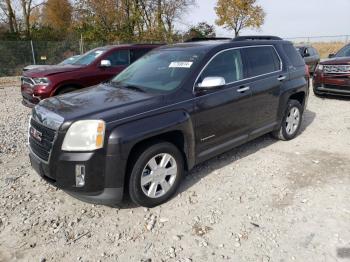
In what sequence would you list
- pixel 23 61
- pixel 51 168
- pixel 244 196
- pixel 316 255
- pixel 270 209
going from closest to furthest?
1. pixel 316 255
2. pixel 51 168
3. pixel 270 209
4. pixel 244 196
5. pixel 23 61

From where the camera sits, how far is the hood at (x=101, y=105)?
10.9 feet

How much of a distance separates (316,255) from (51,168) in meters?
2.67

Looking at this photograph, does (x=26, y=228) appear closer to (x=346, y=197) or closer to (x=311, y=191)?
(x=311, y=191)

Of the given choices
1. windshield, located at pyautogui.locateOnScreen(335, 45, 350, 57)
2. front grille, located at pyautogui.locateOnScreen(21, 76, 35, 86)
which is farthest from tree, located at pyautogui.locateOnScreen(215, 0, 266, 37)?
front grille, located at pyautogui.locateOnScreen(21, 76, 35, 86)

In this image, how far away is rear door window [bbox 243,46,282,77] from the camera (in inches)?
191

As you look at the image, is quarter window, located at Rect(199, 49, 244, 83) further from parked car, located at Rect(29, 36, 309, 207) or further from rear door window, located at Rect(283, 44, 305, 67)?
rear door window, located at Rect(283, 44, 305, 67)

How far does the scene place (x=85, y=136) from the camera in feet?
10.6

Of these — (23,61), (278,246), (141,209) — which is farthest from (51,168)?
(23,61)

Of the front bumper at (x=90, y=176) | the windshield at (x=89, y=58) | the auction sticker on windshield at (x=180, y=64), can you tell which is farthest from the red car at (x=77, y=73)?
the front bumper at (x=90, y=176)

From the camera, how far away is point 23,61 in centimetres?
1884

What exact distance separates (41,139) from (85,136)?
2.10 ft

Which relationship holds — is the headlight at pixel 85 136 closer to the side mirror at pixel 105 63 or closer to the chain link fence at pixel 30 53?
the side mirror at pixel 105 63

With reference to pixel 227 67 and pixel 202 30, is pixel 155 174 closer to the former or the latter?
pixel 227 67

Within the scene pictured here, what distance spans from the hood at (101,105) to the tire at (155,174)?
461mm
